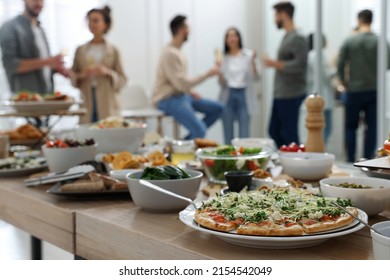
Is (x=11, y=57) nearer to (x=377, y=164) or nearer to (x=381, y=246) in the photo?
(x=377, y=164)

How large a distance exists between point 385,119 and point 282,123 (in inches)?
30.2

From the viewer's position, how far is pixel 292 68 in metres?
4.06

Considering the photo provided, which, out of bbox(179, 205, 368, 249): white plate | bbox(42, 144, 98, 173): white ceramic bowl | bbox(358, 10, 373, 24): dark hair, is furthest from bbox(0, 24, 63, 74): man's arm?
bbox(179, 205, 368, 249): white plate

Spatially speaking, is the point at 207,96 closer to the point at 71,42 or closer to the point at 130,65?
the point at 130,65

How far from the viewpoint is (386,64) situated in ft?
13.1

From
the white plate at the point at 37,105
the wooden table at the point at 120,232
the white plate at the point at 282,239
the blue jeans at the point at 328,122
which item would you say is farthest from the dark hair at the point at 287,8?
the white plate at the point at 282,239

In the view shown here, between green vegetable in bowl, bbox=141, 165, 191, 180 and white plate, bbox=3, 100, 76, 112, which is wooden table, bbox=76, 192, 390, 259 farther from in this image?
white plate, bbox=3, 100, 76, 112

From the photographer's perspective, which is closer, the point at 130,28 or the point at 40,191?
the point at 40,191

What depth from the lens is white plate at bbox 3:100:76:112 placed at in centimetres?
192

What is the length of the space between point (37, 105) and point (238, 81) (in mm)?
3028

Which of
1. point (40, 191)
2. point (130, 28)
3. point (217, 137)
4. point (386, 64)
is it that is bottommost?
point (217, 137)

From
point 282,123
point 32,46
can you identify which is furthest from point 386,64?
point 32,46

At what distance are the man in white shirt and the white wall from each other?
1.56m

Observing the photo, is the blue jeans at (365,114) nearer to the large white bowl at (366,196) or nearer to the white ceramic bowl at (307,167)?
the white ceramic bowl at (307,167)
